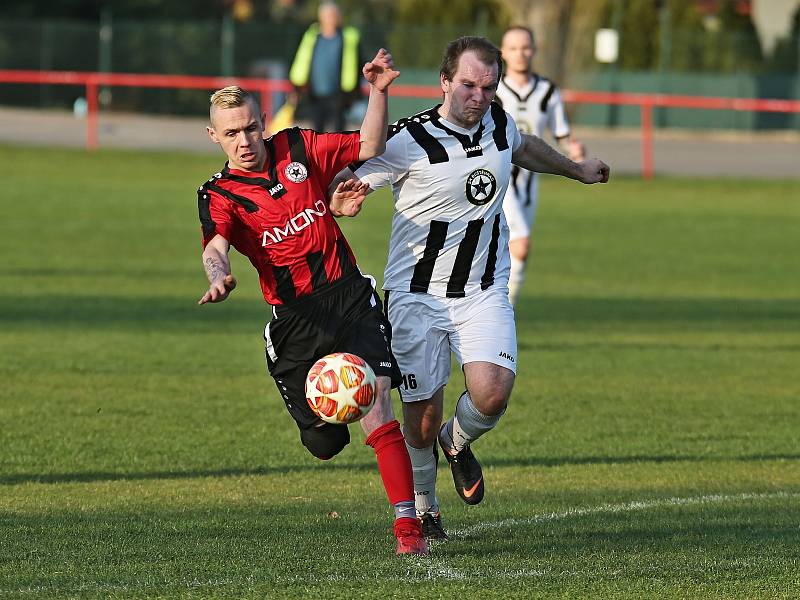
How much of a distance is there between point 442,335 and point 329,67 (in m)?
16.3

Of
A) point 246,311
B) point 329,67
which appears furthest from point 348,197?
point 329,67

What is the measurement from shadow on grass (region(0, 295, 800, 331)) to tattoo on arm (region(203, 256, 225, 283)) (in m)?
7.26

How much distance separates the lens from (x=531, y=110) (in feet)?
41.8

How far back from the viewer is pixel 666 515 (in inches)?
293

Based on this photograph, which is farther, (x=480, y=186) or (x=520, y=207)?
(x=520, y=207)

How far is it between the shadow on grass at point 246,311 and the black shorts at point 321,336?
6.90m

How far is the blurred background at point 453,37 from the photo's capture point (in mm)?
42750

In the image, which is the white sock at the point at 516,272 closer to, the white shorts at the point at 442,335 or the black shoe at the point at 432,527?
the white shorts at the point at 442,335

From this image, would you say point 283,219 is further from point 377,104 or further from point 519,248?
point 519,248

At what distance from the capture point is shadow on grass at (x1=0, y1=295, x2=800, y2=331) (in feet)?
45.4

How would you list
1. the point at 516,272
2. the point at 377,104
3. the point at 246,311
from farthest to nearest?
the point at 246,311 → the point at 516,272 → the point at 377,104

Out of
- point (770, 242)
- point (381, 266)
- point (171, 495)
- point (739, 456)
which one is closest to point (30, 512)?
point (171, 495)

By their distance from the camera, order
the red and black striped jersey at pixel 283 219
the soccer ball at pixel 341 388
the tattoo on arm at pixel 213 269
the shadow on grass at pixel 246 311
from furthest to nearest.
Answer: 1. the shadow on grass at pixel 246 311
2. the red and black striped jersey at pixel 283 219
3. the soccer ball at pixel 341 388
4. the tattoo on arm at pixel 213 269

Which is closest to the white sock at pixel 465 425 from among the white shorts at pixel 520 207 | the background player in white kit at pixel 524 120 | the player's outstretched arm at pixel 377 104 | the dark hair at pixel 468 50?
the player's outstretched arm at pixel 377 104
